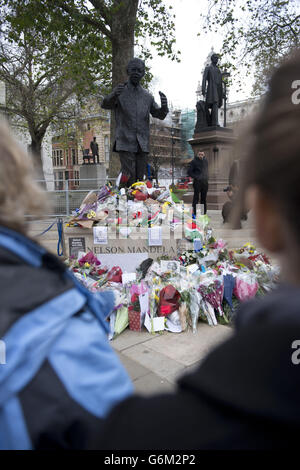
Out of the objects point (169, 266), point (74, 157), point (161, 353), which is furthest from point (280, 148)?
point (74, 157)

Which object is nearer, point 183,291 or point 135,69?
point 183,291

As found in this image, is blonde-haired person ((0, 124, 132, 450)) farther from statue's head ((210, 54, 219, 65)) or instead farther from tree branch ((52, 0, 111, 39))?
statue's head ((210, 54, 219, 65))

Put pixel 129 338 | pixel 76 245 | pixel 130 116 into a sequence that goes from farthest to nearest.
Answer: pixel 130 116
pixel 76 245
pixel 129 338

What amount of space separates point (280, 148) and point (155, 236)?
465cm

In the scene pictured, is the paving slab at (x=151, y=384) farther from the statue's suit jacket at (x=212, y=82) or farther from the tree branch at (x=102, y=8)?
the statue's suit jacket at (x=212, y=82)

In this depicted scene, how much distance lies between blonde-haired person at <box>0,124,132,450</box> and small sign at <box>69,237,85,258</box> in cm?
474

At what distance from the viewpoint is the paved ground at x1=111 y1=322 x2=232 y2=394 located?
8.47ft

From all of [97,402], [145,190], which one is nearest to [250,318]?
[97,402]

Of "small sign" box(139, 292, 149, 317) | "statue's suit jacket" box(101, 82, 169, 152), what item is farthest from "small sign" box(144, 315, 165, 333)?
"statue's suit jacket" box(101, 82, 169, 152)

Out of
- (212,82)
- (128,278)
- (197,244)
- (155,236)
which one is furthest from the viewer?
(212,82)

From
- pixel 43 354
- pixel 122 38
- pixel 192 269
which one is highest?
pixel 122 38

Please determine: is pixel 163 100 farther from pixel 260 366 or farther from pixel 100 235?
pixel 260 366

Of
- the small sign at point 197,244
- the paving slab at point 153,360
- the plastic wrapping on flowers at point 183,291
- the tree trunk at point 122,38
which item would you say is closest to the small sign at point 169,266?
the plastic wrapping on flowers at point 183,291

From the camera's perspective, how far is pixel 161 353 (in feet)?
10.1
